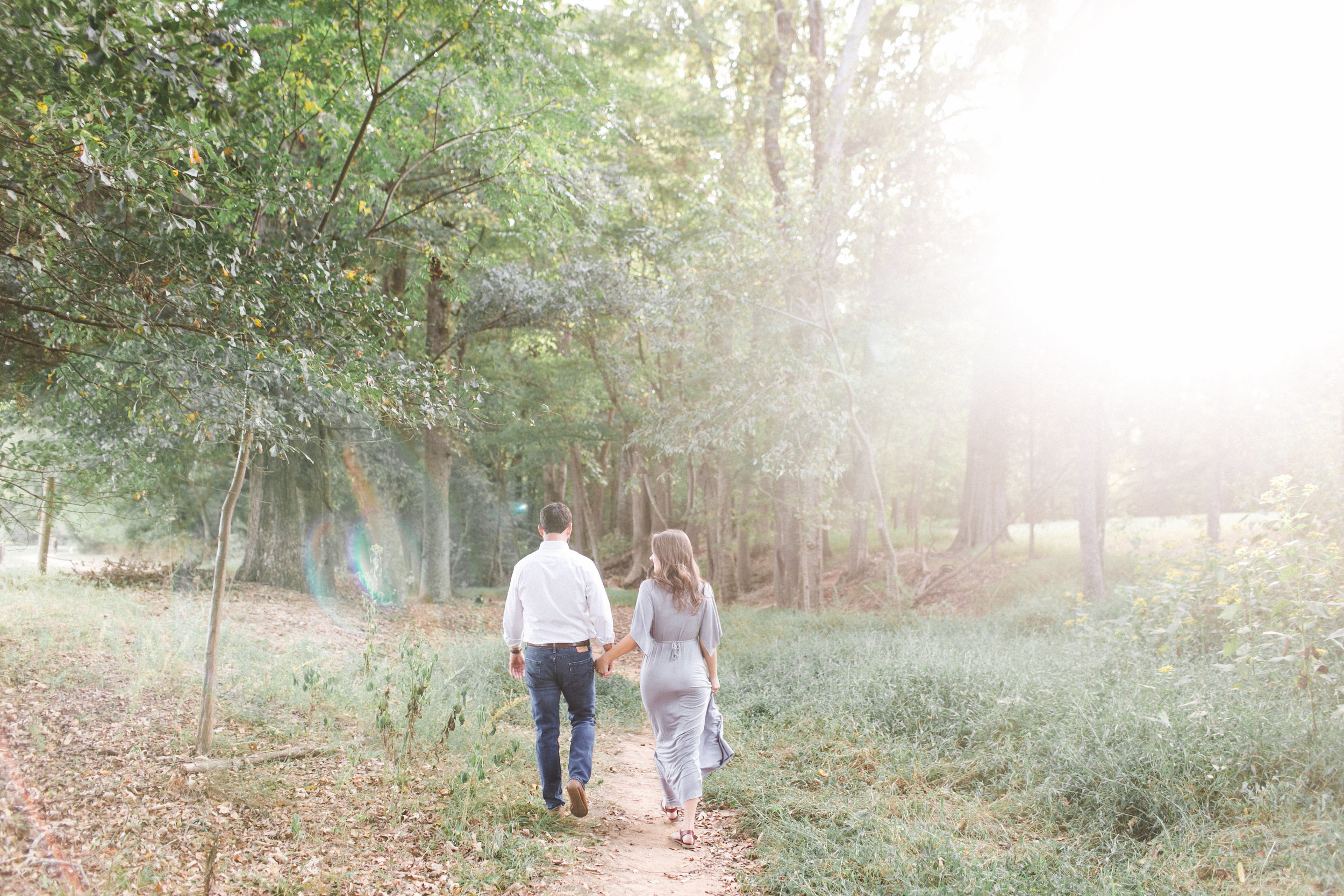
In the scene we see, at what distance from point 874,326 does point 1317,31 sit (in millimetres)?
8645

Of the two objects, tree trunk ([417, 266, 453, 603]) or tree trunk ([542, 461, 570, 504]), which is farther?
tree trunk ([542, 461, 570, 504])

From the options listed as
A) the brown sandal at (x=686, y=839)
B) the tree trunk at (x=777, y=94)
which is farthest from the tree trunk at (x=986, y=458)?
the brown sandal at (x=686, y=839)

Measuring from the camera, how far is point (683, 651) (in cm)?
497

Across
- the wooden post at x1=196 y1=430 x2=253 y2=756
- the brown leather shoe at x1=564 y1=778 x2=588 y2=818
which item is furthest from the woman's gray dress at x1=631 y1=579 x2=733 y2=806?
the wooden post at x1=196 y1=430 x2=253 y2=756

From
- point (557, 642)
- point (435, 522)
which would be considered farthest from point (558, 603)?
point (435, 522)

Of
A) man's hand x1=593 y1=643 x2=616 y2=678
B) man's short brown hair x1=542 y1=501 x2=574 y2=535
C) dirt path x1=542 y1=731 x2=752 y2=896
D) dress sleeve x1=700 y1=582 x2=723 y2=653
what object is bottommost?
dirt path x1=542 y1=731 x2=752 y2=896

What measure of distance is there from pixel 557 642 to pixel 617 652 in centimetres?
39

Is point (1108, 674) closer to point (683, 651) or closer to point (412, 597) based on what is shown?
point (683, 651)

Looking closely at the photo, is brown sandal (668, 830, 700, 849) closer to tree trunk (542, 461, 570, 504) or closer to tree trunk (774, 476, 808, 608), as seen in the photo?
tree trunk (774, 476, 808, 608)

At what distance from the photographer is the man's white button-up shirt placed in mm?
4973

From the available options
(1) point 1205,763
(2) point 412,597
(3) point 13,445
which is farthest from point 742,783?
(2) point 412,597

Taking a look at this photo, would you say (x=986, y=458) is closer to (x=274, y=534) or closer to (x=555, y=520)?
(x=274, y=534)

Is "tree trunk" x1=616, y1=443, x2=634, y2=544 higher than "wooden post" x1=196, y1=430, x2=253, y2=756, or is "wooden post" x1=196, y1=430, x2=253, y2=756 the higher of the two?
"tree trunk" x1=616, y1=443, x2=634, y2=544

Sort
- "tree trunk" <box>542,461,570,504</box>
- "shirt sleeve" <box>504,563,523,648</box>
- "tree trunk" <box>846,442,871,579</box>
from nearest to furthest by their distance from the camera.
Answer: "shirt sleeve" <box>504,563,523,648</box>
"tree trunk" <box>846,442,871,579</box>
"tree trunk" <box>542,461,570,504</box>
